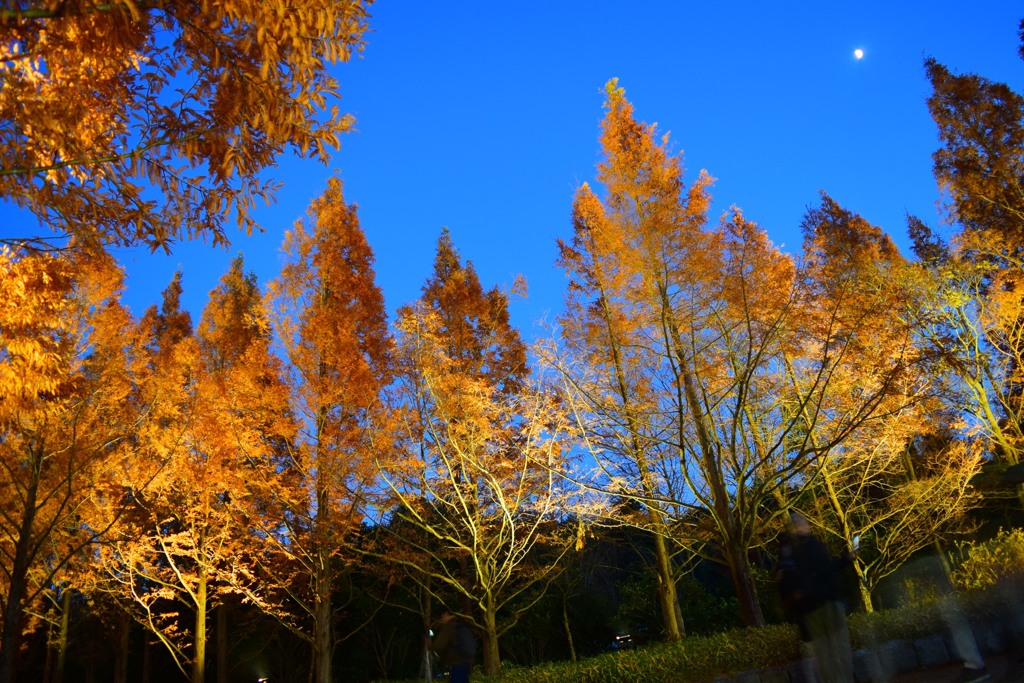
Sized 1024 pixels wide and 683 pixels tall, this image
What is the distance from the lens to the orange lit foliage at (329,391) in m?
9.62

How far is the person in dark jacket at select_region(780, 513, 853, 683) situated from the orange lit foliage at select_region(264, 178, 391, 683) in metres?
6.01

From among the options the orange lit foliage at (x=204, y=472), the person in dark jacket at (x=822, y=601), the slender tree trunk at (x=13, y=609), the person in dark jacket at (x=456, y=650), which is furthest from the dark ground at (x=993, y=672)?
the slender tree trunk at (x=13, y=609)

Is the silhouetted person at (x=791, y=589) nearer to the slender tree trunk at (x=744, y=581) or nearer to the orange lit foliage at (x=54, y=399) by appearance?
the slender tree trunk at (x=744, y=581)

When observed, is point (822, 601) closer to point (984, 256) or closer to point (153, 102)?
point (153, 102)

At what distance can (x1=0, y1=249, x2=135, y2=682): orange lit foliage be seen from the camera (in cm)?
493

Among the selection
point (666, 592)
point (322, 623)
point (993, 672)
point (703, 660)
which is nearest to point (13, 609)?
point (322, 623)

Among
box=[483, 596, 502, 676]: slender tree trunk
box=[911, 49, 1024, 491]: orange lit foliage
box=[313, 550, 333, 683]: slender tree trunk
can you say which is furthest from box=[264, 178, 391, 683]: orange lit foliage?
box=[911, 49, 1024, 491]: orange lit foliage

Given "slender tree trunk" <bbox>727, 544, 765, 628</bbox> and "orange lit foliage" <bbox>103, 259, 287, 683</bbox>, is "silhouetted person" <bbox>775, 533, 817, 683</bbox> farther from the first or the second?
"orange lit foliage" <bbox>103, 259, 287, 683</bbox>

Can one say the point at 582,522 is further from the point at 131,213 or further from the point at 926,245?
the point at 926,245

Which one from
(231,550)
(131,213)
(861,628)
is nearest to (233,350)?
(231,550)

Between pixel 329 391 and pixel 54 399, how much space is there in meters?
A: 4.97

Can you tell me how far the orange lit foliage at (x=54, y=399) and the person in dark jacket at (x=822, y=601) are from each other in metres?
5.11

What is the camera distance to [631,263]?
754cm

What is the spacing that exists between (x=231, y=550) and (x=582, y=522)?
7.57 metres
